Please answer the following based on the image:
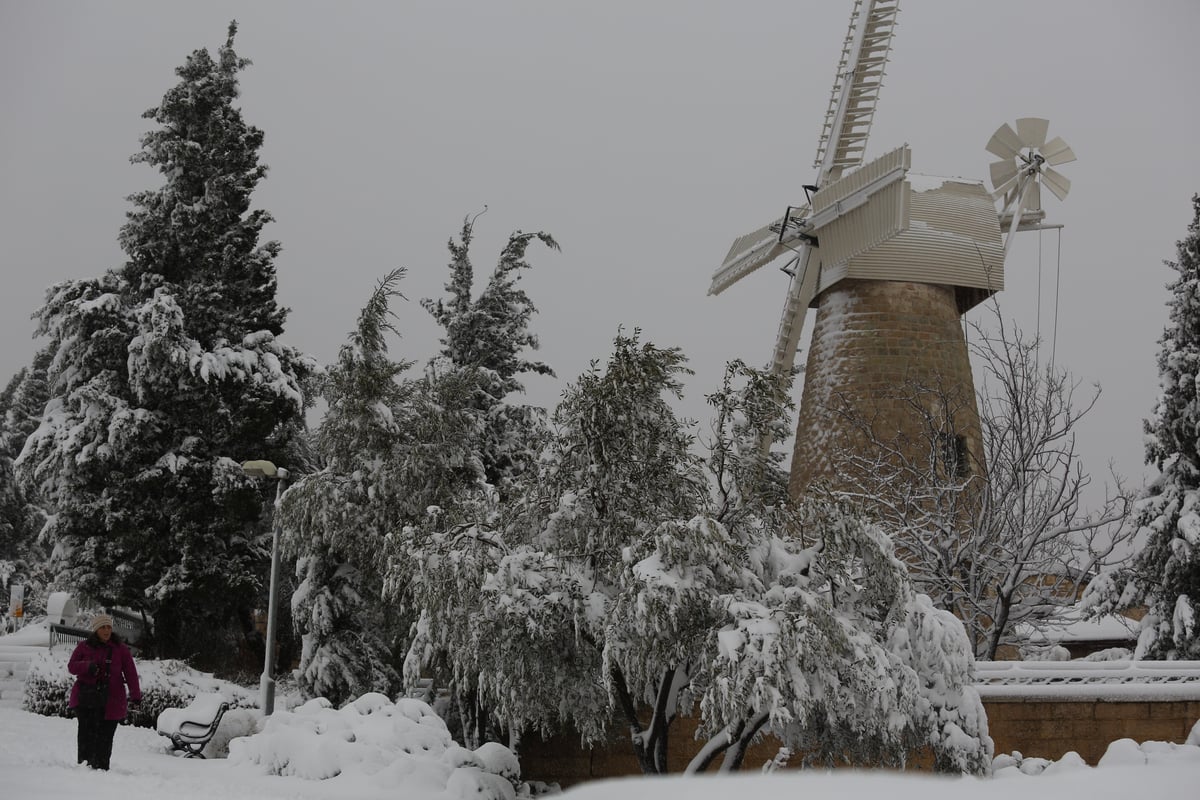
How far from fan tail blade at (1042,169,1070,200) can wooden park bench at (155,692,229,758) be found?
2033cm

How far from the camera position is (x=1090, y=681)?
16.1 metres

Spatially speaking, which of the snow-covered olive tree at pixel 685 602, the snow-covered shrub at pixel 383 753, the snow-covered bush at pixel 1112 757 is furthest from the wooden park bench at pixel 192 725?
the snow-covered bush at pixel 1112 757

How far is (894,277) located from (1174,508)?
22.9 feet

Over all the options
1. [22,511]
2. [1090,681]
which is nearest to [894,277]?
[1090,681]

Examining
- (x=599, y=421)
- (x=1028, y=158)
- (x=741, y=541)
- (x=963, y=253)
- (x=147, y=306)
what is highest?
(x=1028, y=158)

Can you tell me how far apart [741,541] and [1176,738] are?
27.2 ft

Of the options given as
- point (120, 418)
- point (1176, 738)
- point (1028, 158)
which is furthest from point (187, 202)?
point (1176, 738)

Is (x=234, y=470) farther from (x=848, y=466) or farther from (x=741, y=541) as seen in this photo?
(x=741, y=541)

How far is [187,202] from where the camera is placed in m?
25.6

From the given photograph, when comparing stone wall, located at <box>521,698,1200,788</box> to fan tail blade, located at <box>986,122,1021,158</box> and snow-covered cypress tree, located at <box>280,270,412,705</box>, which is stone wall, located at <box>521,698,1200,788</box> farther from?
fan tail blade, located at <box>986,122,1021,158</box>

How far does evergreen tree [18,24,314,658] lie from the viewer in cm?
2316

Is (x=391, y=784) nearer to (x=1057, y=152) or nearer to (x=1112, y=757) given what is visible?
(x=1112, y=757)

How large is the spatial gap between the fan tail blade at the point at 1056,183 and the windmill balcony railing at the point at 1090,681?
1312 cm

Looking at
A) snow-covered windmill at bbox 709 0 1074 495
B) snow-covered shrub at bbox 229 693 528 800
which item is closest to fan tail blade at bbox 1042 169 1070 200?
snow-covered windmill at bbox 709 0 1074 495
